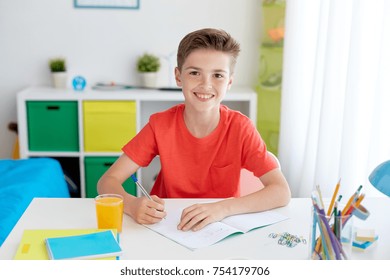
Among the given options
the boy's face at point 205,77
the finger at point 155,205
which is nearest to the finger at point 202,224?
the finger at point 155,205

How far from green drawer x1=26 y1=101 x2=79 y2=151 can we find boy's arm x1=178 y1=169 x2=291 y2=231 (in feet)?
6.14

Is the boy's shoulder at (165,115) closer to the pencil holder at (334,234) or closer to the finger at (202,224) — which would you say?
the finger at (202,224)

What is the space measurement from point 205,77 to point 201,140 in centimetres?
22

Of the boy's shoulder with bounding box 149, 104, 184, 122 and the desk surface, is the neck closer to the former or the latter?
the boy's shoulder with bounding box 149, 104, 184, 122

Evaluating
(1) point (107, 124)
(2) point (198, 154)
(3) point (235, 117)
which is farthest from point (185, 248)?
(1) point (107, 124)

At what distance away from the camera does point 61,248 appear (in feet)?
3.73

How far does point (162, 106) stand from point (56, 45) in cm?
83

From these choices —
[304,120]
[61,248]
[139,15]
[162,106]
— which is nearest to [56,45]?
[139,15]

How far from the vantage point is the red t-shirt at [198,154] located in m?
1.75

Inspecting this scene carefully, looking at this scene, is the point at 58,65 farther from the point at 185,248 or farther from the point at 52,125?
the point at 185,248

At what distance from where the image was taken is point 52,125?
3.20 meters

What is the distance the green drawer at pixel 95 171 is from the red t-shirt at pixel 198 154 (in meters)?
1.49
